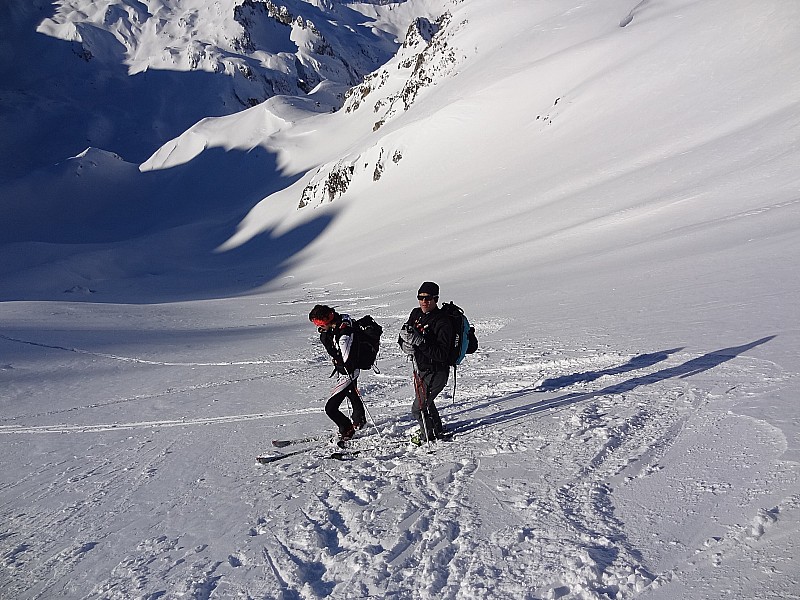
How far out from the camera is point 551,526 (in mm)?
4102

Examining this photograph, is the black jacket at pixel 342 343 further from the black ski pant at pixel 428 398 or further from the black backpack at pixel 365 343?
the black ski pant at pixel 428 398

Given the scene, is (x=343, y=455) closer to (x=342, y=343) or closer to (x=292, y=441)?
(x=292, y=441)

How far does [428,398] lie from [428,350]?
23.4 inches

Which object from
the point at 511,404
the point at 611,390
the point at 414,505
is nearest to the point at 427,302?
the point at 511,404

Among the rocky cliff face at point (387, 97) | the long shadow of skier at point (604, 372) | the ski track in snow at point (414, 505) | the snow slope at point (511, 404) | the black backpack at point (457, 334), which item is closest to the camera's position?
the ski track in snow at point (414, 505)

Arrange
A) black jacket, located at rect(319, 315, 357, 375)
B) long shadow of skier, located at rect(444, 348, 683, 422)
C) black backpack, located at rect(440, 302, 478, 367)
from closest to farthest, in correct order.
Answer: black backpack, located at rect(440, 302, 478, 367)
black jacket, located at rect(319, 315, 357, 375)
long shadow of skier, located at rect(444, 348, 683, 422)

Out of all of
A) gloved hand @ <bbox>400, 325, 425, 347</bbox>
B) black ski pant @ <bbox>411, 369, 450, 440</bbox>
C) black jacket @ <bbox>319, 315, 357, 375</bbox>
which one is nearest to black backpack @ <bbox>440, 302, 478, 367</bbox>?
black ski pant @ <bbox>411, 369, 450, 440</bbox>

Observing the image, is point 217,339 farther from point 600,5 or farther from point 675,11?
point 600,5

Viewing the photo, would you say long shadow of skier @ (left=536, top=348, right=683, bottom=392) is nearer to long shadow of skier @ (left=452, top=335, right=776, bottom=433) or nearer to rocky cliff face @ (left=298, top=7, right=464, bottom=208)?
long shadow of skier @ (left=452, top=335, right=776, bottom=433)

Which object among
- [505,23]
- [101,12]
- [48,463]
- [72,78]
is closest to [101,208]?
[505,23]

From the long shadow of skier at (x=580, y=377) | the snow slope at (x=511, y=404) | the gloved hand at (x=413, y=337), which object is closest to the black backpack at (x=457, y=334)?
the gloved hand at (x=413, y=337)

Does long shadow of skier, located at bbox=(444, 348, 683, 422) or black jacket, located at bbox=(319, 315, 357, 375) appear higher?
black jacket, located at bbox=(319, 315, 357, 375)

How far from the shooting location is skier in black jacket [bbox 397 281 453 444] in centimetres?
580

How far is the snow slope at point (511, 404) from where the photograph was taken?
3.90 m
